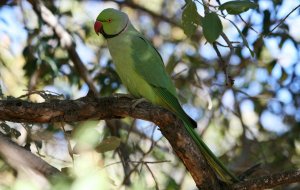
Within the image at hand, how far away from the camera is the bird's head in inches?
120

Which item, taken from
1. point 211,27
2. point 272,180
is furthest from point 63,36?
point 272,180

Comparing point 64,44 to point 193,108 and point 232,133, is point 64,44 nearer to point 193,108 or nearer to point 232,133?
point 193,108

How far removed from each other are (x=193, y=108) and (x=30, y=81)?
1489 mm

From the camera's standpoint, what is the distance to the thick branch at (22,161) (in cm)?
143

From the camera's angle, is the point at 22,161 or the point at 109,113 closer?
the point at 22,161

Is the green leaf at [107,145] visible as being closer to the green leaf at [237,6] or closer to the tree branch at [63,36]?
the green leaf at [237,6]

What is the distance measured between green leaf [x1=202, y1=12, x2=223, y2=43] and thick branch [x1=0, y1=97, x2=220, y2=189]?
427 millimetres

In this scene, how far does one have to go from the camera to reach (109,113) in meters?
2.33

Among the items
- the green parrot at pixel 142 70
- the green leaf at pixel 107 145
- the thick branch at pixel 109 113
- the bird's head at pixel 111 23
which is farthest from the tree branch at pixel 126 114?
the bird's head at pixel 111 23

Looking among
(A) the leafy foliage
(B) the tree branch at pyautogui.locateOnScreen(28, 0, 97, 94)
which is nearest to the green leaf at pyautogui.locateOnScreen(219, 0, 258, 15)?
(A) the leafy foliage

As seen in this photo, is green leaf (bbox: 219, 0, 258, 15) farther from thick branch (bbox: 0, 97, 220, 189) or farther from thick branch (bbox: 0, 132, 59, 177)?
thick branch (bbox: 0, 132, 59, 177)

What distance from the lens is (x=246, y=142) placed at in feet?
12.6

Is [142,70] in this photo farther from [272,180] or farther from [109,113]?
[272,180]

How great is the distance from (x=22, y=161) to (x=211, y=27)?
88cm
